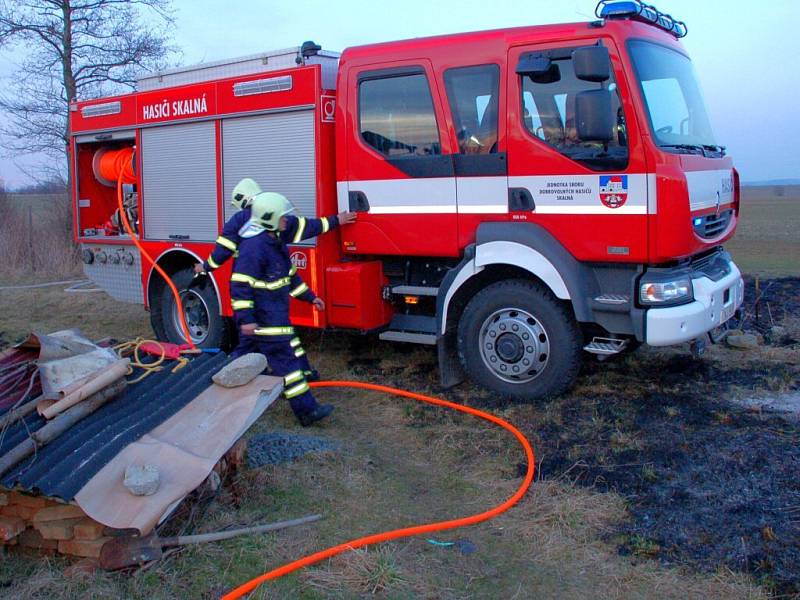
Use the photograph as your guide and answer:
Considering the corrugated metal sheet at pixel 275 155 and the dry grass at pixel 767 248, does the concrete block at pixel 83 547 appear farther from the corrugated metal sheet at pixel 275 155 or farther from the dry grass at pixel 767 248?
the dry grass at pixel 767 248

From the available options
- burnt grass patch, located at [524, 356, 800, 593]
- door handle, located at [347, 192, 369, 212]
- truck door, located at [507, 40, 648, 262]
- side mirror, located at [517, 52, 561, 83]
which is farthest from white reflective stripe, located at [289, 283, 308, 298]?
side mirror, located at [517, 52, 561, 83]

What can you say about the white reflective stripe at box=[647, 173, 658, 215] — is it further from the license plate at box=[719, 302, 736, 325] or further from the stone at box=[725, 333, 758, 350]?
the stone at box=[725, 333, 758, 350]

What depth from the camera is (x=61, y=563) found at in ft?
12.4

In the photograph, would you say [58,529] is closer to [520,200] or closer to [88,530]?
[88,530]

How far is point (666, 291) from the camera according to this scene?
5.42m

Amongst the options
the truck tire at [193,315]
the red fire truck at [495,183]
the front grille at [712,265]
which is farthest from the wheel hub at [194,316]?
the front grille at [712,265]

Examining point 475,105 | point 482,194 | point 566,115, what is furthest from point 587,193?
point 475,105

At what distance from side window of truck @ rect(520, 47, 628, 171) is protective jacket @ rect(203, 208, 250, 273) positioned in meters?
2.39

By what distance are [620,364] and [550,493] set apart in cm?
291

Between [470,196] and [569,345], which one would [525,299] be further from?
[470,196]

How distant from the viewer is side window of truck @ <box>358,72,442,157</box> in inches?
247

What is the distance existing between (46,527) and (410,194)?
3712 mm

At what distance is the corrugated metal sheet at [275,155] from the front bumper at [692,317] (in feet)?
9.97

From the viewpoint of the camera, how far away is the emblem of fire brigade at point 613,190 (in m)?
5.46
